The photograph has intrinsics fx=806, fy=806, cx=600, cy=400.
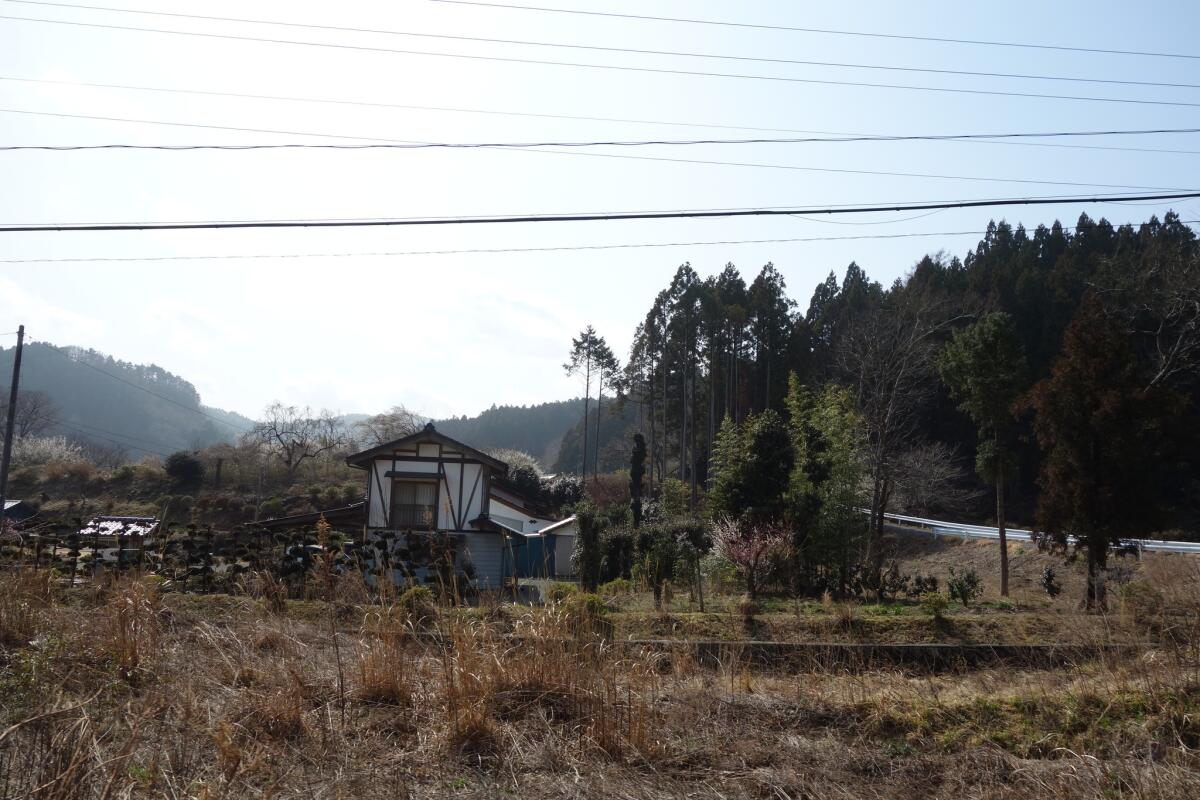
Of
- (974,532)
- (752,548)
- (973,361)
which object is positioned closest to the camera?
(752,548)

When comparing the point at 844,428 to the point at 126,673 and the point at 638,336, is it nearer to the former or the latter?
the point at 126,673

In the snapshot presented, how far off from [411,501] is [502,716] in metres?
19.7

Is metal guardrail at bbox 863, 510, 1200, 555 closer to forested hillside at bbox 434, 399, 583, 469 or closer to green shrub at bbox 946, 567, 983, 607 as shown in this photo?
green shrub at bbox 946, 567, 983, 607

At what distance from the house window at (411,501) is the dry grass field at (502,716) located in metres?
16.9

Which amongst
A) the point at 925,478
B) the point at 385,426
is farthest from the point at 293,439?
the point at 925,478

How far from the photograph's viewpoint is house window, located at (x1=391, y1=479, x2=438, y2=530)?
24.4 metres

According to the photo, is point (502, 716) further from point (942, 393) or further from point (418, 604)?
point (942, 393)

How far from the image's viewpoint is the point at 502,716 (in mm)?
5602

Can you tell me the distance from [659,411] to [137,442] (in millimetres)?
64765

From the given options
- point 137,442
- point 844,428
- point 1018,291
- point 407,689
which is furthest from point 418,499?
point 137,442

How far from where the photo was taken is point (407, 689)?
19.0 ft

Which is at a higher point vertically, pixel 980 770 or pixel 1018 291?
pixel 1018 291

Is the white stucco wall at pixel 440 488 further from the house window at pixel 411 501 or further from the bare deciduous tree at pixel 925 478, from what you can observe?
the bare deciduous tree at pixel 925 478

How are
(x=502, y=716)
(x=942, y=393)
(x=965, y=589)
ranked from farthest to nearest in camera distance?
1. (x=942, y=393)
2. (x=965, y=589)
3. (x=502, y=716)
